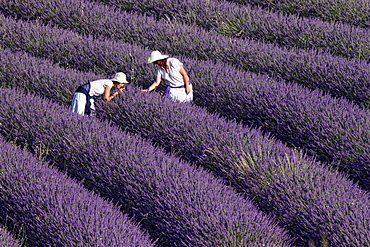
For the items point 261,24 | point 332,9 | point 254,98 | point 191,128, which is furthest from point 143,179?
point 332,9

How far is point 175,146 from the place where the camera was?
27.9 feet

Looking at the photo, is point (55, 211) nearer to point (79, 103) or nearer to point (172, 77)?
point (79, 103)

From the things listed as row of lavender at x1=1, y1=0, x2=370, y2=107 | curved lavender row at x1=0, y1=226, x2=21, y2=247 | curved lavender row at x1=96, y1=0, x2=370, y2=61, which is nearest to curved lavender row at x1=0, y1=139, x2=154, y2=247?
curved lavender row at x1=0, y1=226, x2=21, y2=247

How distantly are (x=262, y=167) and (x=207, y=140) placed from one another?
2.72ft

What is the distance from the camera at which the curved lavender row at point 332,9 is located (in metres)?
12.5

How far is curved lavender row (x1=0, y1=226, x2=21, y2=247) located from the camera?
6.26 metres

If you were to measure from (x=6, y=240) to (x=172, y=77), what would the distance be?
3580 millimetres

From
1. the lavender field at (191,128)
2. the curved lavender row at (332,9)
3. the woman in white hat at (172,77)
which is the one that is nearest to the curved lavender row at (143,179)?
the lavender field at (191,128)

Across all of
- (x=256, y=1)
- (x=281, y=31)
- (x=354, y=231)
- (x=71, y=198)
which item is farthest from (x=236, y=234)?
(x=256, y=1)

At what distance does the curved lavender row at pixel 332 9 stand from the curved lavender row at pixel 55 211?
6.58 m

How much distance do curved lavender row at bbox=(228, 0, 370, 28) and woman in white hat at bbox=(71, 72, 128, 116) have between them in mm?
4625

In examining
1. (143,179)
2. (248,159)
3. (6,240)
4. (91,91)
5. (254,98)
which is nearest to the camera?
(6,240)

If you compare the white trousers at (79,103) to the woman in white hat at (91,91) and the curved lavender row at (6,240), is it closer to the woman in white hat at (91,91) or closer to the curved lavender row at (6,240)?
the woman in white hat at (91,91)

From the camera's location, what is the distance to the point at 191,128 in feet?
27.8
